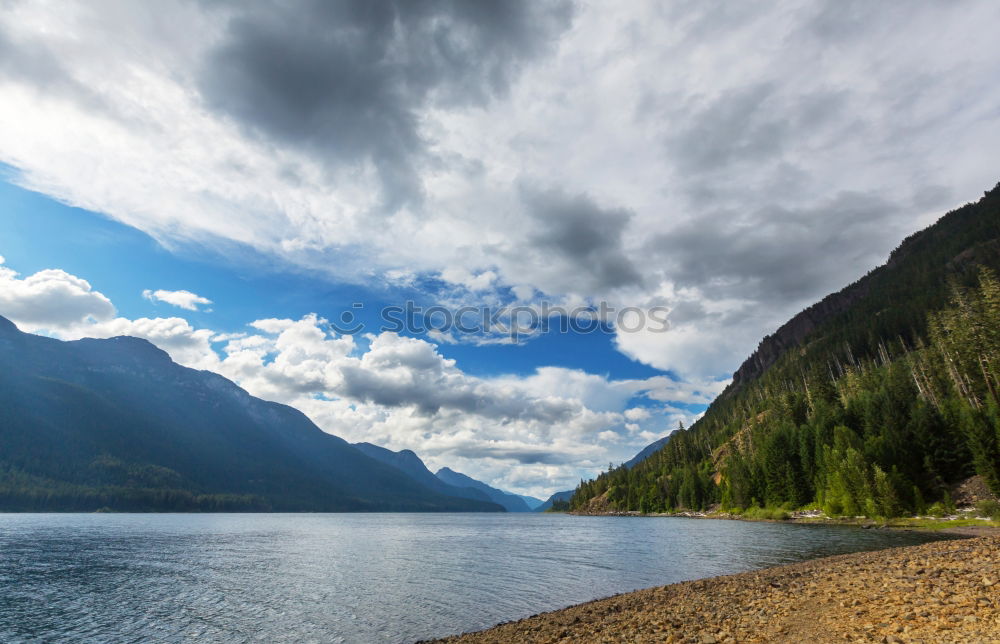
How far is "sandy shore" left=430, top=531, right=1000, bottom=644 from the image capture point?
15.6 m

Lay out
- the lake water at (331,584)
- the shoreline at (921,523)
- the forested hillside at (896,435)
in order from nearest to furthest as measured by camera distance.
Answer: the lake water at (331,584), the shoreline at (921,523), the forested hillside at (896,435)

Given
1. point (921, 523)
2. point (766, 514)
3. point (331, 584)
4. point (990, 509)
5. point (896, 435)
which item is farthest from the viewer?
point (766, 514)

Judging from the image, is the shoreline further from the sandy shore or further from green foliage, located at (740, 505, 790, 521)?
the sandy shore

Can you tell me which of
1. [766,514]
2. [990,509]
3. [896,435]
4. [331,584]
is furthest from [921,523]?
[331,584]


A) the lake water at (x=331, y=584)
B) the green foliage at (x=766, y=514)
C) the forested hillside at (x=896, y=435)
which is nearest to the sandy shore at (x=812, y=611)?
the lake water at (x=331, y=584)

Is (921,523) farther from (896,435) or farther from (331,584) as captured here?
(331,584)

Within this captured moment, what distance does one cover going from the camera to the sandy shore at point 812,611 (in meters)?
15.6

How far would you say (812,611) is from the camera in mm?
20125

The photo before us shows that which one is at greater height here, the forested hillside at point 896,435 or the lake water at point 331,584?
the forested hillside at point 896,435

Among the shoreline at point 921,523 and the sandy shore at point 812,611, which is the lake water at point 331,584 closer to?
the shoreline at point 921,523

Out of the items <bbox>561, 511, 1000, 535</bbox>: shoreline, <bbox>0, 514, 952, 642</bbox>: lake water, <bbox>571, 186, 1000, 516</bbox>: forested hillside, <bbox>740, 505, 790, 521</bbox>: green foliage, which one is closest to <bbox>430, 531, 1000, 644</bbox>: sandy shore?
<bbox>0, 514, 952, 642</bbox>: lake water

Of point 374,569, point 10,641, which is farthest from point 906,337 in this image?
point 10,641

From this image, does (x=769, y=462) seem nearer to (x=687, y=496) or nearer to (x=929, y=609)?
(x=687, y=496)

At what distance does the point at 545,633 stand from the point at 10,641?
3187cm
